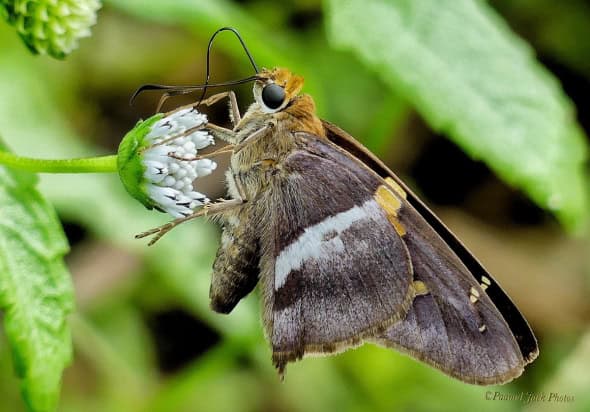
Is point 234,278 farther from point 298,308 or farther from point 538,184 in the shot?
point 538,184

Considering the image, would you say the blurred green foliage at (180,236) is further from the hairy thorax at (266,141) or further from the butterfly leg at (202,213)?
the butterfly leg at (202,213)

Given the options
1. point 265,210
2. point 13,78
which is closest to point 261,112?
point 265,210

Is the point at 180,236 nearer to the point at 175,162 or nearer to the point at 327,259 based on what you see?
the point at 327,259

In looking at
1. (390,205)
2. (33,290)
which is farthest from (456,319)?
(33,290)

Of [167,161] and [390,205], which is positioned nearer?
[167,161]

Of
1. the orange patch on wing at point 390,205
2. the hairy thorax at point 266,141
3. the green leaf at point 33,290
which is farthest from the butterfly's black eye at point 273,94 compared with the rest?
the green leaf at point 33,290

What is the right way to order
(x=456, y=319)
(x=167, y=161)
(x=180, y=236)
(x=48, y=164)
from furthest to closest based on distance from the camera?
(x=180, y=236), (x=456, y=319), (x=167, y=161), (x=48, y=164)
